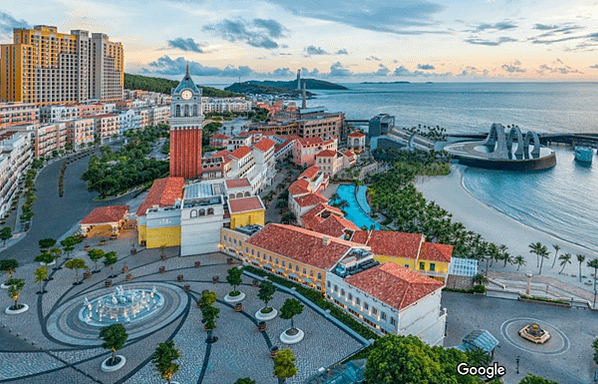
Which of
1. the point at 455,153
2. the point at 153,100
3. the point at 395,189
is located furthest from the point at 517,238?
the point at 153,100

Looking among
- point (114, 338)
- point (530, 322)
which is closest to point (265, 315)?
point (114, 338)

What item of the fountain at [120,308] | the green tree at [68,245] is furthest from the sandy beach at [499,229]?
the green tree at [68,245]

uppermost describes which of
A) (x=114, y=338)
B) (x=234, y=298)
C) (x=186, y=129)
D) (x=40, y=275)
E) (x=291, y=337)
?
(x=186, y=129)

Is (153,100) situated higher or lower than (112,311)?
higher

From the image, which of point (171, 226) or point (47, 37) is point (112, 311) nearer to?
point (171, 226)

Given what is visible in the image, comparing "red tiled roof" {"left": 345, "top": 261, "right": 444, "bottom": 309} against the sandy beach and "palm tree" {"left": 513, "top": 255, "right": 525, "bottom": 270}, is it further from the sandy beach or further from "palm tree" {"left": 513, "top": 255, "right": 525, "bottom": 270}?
the sandy beach

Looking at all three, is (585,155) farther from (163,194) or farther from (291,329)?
(291,329)

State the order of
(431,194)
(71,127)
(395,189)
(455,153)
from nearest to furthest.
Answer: (395,189), (431,194), (71,127), (455,153)
